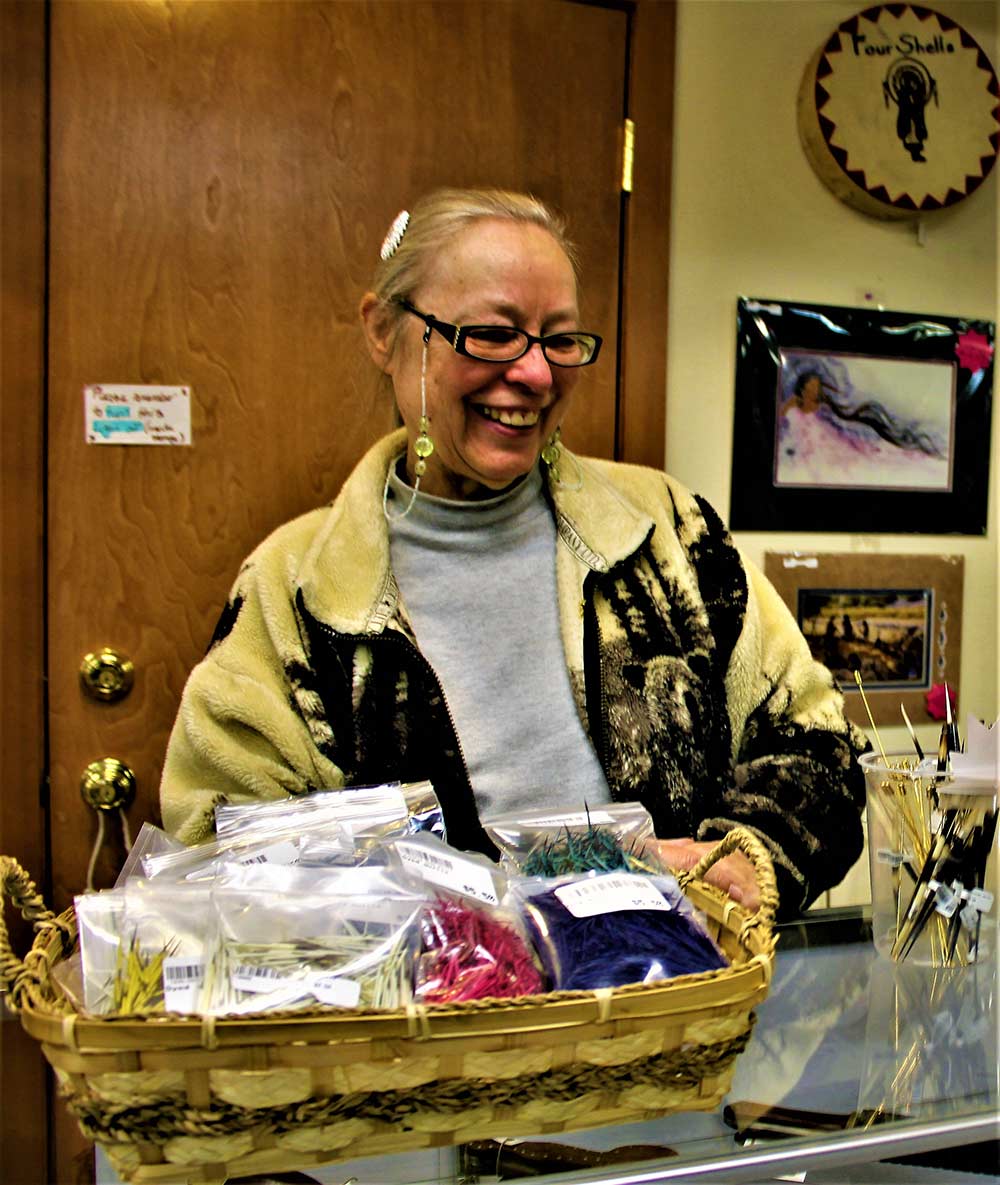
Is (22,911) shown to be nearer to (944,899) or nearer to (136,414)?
(944,899)

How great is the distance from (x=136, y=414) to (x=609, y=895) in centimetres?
121

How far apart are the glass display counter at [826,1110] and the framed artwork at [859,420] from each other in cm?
118

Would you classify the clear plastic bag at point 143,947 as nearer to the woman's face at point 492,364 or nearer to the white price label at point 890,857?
the white price label at point 890,857

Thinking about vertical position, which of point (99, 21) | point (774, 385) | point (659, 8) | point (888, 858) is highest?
point (659, 8)

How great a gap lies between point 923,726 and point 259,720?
145 cm

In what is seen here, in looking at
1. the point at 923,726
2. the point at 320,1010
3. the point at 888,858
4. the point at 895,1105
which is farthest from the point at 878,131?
the point at 320,1010

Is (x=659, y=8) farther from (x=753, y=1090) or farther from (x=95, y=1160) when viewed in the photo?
(x=95, y=1160)

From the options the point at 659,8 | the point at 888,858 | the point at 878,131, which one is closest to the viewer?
the point at 888,858

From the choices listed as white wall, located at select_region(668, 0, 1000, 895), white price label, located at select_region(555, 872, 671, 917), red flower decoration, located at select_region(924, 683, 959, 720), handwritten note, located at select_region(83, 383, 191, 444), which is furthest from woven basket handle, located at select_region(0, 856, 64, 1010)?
red flower decoration, located at select_region(924, 683, 959, 720)

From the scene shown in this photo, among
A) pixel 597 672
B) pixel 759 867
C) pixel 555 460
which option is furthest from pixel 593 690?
pixel 759 867

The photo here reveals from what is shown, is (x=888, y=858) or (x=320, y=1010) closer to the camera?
(x=320, y=1010)

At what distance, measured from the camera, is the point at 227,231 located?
1.65 meters

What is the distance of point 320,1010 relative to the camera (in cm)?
62

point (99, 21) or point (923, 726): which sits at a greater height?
point (99, 21)
